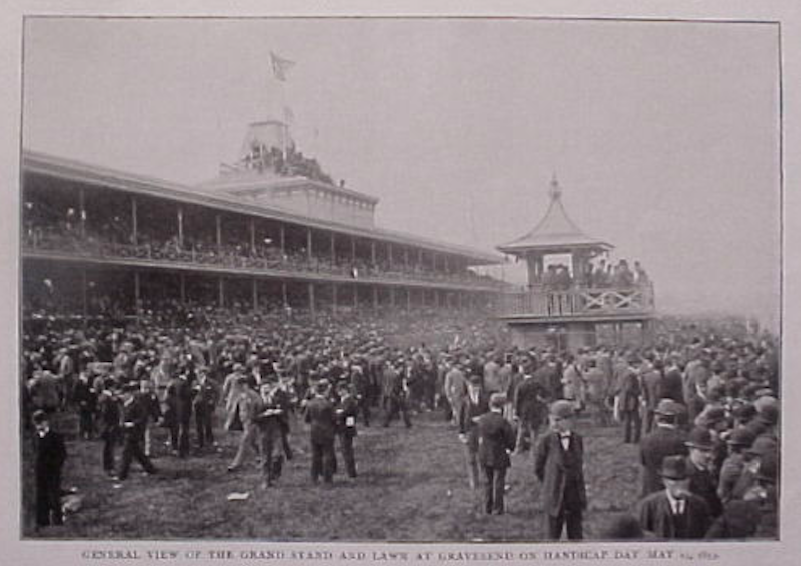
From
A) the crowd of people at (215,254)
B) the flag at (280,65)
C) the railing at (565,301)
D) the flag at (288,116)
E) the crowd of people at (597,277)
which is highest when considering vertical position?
the flag at (280,65)

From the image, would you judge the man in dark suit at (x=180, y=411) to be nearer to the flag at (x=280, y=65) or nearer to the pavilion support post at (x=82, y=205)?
the pavilion support post at (x=82, y=205)

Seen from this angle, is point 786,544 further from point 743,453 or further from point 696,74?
point 696,74

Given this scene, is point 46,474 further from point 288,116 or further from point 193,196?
point 288,116

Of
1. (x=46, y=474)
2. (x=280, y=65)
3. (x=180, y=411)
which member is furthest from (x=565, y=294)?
(x=46, y=474)

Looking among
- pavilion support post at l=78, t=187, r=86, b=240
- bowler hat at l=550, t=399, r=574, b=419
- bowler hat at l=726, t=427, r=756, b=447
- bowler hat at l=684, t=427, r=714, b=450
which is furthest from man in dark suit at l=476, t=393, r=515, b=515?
pavilion support post at l=78, t=187, r=86, b=240

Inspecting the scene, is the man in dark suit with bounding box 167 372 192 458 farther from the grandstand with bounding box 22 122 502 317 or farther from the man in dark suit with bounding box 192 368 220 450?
the grandstand with bounding box 22 122 502 317

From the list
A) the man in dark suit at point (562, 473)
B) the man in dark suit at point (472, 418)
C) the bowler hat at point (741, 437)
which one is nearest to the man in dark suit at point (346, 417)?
the man in dark suit at point (472, 418)
